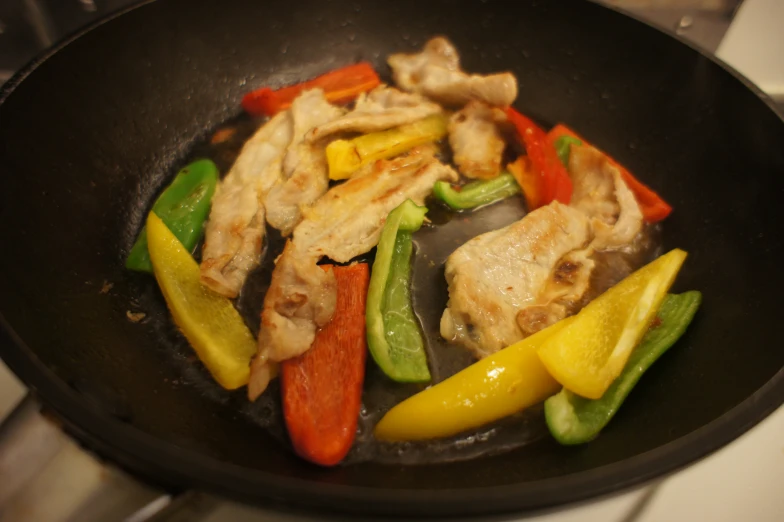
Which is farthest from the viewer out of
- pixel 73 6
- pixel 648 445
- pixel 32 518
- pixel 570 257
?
pixel 73 6

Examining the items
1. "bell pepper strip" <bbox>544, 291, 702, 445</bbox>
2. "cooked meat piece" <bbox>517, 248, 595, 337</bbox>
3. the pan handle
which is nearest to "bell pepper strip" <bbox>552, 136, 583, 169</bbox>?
"cooked meat piece" <bbox>517, 248, 595, 337</bbox>

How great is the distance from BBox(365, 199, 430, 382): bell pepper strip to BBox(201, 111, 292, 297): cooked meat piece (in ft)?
1.42

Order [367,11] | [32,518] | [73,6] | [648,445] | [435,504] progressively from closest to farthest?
[435,504] → [32,518] → [648,445] → [73,6] → [367,11]

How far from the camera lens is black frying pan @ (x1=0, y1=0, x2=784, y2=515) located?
1.03 metres

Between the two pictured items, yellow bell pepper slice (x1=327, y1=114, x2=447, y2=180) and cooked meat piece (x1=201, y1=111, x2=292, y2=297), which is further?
yellow bell pepper slice (x1=327, y1=114, x2=447, y2=180)

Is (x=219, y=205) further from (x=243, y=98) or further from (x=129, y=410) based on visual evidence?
(x=129, y=410)

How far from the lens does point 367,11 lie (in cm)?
245

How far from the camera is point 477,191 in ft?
6.62

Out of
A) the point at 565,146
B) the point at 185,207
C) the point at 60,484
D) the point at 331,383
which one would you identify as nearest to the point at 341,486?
the point at 331,383

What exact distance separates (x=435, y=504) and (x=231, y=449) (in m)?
0.57

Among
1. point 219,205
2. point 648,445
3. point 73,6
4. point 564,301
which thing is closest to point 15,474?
point 219,205

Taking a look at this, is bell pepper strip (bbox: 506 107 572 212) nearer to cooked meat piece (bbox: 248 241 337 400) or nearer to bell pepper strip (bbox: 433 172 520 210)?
bell pepper strip (bbox: 433 172 520 210)

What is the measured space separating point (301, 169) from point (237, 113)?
547 mm

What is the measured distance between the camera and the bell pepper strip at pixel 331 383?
1.31m
